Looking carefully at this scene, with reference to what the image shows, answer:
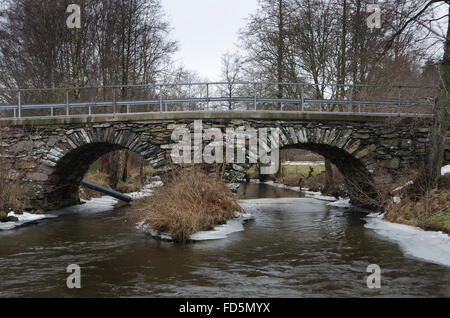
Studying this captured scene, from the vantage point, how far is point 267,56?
18875mm

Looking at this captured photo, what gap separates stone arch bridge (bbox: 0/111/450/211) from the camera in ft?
40.1

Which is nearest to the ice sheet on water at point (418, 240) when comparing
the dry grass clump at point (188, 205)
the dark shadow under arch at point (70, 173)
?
the dry grass clump at point (188, 205)

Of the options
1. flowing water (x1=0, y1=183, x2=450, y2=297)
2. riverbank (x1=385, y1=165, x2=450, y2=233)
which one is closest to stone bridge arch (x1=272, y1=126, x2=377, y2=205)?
riverbank (x1=385, y1=165, x2=450, y2=233)

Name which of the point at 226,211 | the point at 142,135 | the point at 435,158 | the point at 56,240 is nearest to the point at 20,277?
the point at 56,240

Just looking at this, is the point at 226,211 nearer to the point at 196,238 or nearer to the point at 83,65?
the point at 196,238

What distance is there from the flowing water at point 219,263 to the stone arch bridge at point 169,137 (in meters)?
2.52

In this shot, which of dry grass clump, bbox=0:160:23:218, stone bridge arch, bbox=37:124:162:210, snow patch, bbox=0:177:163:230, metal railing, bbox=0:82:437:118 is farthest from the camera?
metal railing, bbox=0:82:437:118

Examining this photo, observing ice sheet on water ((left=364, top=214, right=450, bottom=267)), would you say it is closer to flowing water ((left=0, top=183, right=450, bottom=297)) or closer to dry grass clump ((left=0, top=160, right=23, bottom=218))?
flowing water ((left=0, top=183, right=450, bottom=297))

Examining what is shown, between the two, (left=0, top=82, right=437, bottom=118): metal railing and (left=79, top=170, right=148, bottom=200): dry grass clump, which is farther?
(left=79, top=170, right=148, bottom=200): dry grass clump

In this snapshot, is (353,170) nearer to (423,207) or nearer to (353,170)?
(353,170)

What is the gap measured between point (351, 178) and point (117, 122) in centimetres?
926

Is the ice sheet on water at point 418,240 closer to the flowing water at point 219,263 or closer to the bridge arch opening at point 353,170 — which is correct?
the flowing water at point 219,263

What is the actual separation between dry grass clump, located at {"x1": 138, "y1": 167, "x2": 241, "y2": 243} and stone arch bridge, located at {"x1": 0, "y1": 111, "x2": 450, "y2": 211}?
5.84 ft

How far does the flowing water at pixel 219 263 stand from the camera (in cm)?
598
